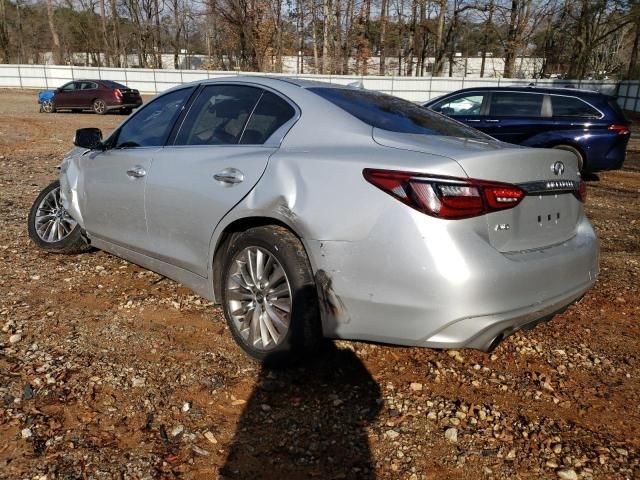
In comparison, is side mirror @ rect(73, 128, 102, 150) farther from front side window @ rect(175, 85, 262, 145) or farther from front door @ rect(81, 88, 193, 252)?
front side window @ rect(175, 85, 262, 145)

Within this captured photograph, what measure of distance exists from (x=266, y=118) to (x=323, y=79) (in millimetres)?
27907

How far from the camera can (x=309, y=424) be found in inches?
102

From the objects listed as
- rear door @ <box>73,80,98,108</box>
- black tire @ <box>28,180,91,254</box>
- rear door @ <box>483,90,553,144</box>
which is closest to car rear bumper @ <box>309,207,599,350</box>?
black tire @ <box>28,180,91,254</box>

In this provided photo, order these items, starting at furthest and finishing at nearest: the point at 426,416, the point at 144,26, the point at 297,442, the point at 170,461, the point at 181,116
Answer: the point at 144,26, the point at 181,116, the point at 426,416, the point at 297,442, the point at 170,461

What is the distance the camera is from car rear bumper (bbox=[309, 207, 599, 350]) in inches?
91.7

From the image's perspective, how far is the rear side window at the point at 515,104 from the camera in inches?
366

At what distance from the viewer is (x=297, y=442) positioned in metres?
2.45

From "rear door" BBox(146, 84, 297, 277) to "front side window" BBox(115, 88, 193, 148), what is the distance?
0.18 metres

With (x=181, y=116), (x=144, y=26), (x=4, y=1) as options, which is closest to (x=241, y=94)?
(x=181, y=116)

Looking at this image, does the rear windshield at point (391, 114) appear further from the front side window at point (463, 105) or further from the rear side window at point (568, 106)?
the rear side window at point (568, 106)

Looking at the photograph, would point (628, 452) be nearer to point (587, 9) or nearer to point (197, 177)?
point (197, 177)

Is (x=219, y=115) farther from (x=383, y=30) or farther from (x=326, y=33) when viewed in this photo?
(x=383, y=30)

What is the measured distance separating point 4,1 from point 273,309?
60176mm

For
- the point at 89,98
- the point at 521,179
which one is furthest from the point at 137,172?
the point at 89,98
